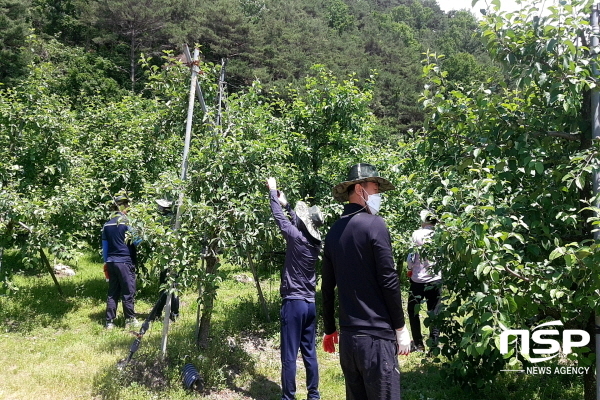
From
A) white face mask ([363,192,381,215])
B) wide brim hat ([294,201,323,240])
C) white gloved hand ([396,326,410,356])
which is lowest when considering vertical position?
white gloved hand ([396,326,410,356])

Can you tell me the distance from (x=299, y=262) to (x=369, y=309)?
6.11ft

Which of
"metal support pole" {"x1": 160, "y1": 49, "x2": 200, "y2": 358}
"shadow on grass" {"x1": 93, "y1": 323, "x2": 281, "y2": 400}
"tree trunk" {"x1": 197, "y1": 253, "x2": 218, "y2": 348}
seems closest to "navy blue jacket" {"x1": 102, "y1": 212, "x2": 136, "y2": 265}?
"shadow on grass" {"x1": 93, "y1": 323, "x2": 281, "y2": 400}

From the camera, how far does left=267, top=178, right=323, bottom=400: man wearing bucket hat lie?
4957mm

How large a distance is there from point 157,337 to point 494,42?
5369 millimetres

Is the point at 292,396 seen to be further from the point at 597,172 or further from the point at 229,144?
the point at 597,172

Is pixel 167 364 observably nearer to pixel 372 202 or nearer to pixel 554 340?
pixel 372 202

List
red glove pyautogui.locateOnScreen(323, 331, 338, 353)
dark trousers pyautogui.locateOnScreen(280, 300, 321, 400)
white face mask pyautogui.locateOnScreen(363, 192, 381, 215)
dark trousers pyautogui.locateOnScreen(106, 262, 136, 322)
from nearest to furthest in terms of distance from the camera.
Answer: white face mask pyautogui.locateOnScreen(363, 192, 381, 215) < red glove pyautogui.locateOnScreen(323, 331, 338, 353) < dark trousers pyautogui.locateOnScreen(280, 300, 321, 400) < dark trousers pyautogui.locateOnScreen(106, 262, 136, 322)

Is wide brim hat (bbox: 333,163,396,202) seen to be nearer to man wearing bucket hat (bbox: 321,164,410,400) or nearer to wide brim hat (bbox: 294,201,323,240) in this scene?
man wearing bucket hat (bbox: 321,164,410,400)

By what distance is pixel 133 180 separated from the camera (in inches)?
384

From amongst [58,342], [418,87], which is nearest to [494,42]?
[58,342]

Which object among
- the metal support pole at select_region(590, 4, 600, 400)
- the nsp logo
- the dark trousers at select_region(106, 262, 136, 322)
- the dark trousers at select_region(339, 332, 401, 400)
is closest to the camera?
the dark trousers at select_region(339, 332, 401, 400)

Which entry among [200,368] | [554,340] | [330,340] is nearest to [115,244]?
[200,368]

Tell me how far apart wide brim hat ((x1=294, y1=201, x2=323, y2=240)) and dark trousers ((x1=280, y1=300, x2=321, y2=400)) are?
27.6 inches

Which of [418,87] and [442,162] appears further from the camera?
[418,87]
